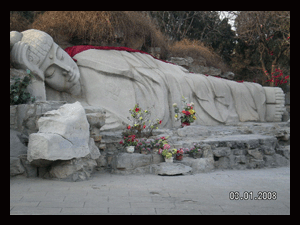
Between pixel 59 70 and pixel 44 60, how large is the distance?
1.21 feet

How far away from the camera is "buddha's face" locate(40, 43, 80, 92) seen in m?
5.38

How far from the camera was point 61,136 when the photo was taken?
395 centimetres

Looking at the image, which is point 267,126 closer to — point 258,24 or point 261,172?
point 261,172

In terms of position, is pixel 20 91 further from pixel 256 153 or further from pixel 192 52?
pixel 192 52

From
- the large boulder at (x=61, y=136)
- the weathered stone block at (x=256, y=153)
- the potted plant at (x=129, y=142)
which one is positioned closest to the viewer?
the large boulder at (x=61, y=136)

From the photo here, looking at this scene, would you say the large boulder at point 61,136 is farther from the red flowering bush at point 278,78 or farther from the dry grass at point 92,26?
the red flowering bush at point 278,78

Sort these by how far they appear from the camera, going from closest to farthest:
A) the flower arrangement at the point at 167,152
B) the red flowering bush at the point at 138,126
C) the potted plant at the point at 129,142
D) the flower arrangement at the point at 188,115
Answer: the flower arrangement at the point at 167,152, the potted plant at the point at 129,142, the red flowering bush at the point at 138,126, the flower arrangement at the point at 188,115

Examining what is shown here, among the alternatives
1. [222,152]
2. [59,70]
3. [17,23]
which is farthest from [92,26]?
[222,152]

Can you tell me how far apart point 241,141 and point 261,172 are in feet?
2.20

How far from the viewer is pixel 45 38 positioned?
5.30 metres

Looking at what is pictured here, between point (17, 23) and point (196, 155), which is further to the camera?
point (17, 23)
